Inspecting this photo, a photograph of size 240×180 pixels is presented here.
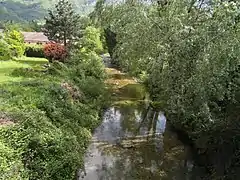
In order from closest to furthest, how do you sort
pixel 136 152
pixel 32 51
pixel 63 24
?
pixel 136 152, pixel 63 24, pixel 32 51

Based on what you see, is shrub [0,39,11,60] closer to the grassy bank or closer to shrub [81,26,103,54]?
shrub [81,26,103,54]

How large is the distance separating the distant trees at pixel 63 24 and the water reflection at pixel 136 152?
86.4 ft

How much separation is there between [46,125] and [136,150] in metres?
6.12

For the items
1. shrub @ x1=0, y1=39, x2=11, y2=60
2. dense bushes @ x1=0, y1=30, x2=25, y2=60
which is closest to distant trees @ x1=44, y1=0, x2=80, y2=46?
dense bushes @ x1=0, y1=30, x2=25, y2=60

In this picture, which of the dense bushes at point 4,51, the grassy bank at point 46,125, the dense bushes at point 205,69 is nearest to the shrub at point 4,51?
the dense bushes at point 4,51

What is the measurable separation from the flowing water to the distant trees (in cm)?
2466

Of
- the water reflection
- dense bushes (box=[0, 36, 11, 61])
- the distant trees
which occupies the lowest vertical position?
the water reflection

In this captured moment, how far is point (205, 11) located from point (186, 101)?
428cm

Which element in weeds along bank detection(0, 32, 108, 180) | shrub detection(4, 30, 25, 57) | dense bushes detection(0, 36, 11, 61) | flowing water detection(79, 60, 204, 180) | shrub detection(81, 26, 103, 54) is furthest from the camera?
shrub detection(81, 26, 103, 54)

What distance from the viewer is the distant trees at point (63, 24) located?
1909 inches

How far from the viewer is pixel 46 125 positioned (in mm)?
14617

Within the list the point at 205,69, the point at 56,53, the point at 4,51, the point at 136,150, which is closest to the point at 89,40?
the point at 56,53

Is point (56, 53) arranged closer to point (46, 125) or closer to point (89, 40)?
point (89, 40)

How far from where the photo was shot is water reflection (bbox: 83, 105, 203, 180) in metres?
16.0
